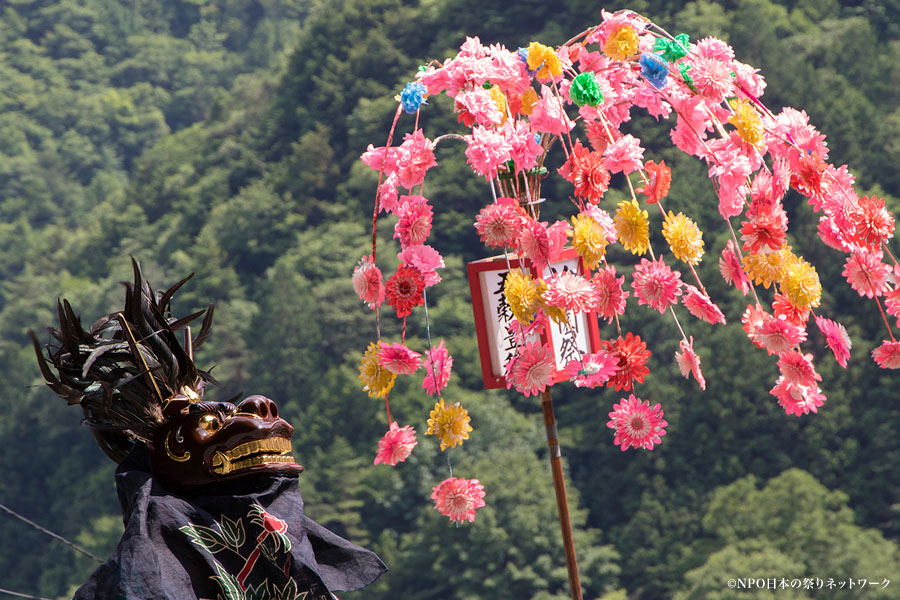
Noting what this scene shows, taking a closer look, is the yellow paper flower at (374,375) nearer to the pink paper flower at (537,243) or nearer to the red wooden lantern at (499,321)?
the red wooden lantern at (499,321)

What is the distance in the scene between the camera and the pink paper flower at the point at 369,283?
4043 millimetres

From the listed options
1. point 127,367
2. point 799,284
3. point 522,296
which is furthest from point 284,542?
point 799,284

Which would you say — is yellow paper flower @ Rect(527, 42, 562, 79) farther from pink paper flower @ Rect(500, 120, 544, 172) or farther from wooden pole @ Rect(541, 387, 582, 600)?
wooden pole @ Rect(541, 387, 582, 600)

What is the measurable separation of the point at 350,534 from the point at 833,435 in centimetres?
1181

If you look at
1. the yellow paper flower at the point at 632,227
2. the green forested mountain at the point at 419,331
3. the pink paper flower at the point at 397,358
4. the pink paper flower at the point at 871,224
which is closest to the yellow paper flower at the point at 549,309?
the yellow paper flower at the point at 632,227

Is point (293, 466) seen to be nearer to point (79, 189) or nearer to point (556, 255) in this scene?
point (556, 255)

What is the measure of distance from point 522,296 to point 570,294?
149 millimetres

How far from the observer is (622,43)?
394 cm

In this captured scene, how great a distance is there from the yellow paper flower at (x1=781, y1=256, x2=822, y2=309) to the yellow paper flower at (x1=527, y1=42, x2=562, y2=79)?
3.01 ft

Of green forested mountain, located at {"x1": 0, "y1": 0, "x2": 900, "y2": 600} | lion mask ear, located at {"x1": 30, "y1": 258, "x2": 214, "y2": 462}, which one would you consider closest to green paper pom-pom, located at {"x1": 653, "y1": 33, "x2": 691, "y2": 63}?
lion mask ear, located at {"x1": 30, "y1": 258, "x2": 214, "y2": 462}

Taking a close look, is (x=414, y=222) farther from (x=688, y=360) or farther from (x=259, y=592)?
(x=259, y=592)

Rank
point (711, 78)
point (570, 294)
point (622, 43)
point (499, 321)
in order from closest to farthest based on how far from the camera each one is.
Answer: point (570, 294), point (711, 78), point (622, 43), point (499, 321)

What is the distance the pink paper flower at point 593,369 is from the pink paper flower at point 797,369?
496 mm

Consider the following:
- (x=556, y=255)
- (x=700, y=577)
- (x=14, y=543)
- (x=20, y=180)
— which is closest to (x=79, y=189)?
(x=20, y=180)
